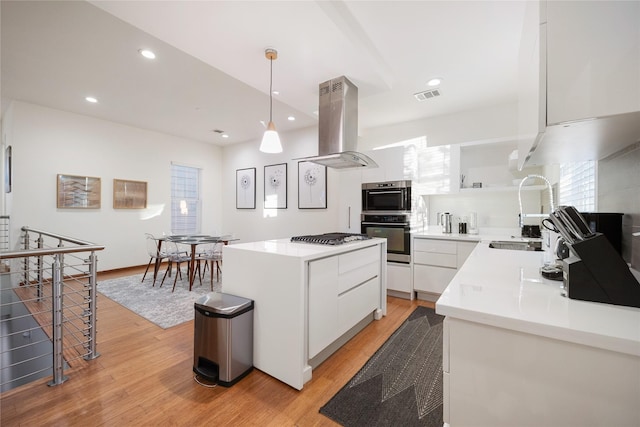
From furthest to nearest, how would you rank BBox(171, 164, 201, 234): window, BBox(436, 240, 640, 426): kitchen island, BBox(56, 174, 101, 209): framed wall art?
BBox(171, 164, 201, 234): window → BBox(56, 174, 101, 209): framed wall art → BBox(436, 240, 640, 426): kitchen island

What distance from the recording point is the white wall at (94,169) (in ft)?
13.8

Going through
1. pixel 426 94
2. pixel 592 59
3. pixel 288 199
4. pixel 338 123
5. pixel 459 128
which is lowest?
pixel 288 199

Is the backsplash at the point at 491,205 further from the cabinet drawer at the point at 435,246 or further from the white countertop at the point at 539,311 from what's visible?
the white countertop at the point at 539,311

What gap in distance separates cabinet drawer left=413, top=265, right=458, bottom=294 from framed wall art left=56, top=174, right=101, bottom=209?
5733 millimetres

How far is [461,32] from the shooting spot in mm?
2176

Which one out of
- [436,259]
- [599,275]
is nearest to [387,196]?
[436,259]

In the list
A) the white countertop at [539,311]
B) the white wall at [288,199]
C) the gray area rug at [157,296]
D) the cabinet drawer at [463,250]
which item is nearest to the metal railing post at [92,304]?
the gray area rug at [157,296]

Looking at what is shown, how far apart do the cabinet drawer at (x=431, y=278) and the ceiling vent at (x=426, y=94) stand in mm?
2210

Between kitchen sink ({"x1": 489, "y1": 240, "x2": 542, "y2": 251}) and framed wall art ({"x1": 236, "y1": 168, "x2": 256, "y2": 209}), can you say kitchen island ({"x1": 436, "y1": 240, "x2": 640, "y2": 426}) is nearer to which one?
kitchen sink ({"x1": 489, "y1": 240, "x2": 542, "y2": 251})

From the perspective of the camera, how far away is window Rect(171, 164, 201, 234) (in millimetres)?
6156

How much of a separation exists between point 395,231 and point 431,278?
0.77 m

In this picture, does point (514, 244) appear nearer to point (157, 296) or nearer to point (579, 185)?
point (579, 185)

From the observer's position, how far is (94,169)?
489 cm

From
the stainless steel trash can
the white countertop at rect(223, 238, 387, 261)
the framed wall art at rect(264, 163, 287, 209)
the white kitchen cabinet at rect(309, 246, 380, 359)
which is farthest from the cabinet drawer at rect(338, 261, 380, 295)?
the framed wall art at rect(264, 163, 287, 209)
